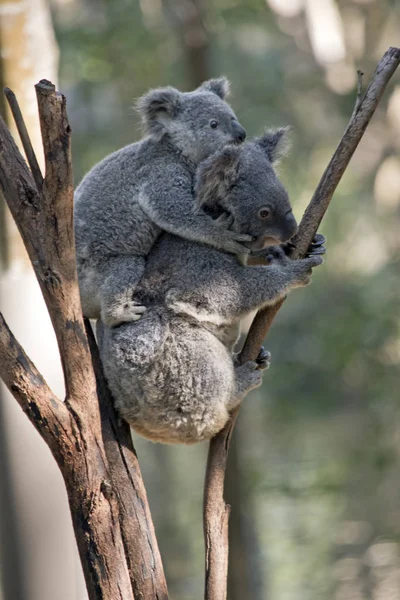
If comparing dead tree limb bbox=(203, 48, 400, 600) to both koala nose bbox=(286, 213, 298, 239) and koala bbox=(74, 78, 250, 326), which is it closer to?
koala nose bbox=(286, 213, 298, 239)

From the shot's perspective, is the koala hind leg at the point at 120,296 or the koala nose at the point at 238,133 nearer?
the koala hind leg at the point at 120,296

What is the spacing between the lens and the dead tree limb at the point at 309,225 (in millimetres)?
2771

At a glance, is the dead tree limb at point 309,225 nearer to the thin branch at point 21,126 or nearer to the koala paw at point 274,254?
the koala paw at point 274,254

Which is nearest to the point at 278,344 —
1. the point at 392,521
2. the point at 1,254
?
the point at 392,521

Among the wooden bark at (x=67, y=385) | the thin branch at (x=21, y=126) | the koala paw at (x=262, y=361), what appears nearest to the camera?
the thin branch at (x=21, y=126)

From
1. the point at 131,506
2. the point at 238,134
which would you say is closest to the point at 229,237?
the point at 238,134

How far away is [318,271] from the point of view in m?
9.14

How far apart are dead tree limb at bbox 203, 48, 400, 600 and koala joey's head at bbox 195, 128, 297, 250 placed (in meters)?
0.10

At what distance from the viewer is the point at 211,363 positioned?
9.42ft

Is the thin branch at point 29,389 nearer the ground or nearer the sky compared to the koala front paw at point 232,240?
nearer the ground

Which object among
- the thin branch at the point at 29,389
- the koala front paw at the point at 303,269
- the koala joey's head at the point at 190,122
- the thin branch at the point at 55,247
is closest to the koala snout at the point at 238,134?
the koala joey's head at the point at 190,122

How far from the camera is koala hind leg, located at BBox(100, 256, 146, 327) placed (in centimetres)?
285

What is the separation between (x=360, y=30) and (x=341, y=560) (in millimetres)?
6431

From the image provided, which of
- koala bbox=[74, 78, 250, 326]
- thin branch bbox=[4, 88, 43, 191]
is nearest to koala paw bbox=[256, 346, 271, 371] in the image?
koala bbox=[74, 78, 250, 326]
